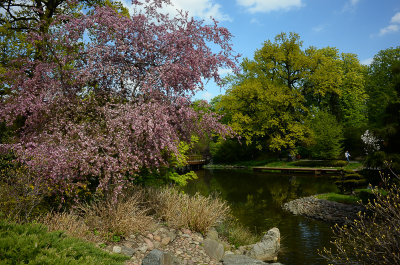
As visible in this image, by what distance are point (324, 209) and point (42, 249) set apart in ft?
45.4

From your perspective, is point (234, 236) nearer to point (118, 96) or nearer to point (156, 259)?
point (156, 259)

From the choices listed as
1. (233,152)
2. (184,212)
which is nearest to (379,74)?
(233,152)

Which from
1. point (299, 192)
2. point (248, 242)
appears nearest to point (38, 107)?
point (248, 242)

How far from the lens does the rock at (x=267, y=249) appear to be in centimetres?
891

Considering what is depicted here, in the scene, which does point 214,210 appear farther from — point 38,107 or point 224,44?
point 38,107

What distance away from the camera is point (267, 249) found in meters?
9.09

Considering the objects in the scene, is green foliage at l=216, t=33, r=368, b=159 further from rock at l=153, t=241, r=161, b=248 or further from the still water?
rock at l=153, t=241, r=161, b=248

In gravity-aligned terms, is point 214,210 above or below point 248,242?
above

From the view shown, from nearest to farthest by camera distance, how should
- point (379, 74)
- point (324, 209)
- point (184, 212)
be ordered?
1. point (184, 212)
2. point (324, 209)
3. point (379, 74)

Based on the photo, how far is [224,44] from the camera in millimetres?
9602

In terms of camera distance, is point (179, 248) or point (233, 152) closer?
point (179, 248)

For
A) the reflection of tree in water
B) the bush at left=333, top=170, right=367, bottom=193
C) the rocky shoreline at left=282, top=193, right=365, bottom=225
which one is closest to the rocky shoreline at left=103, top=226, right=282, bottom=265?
the reflection of tree in water

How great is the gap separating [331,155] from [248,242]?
91.6 ft

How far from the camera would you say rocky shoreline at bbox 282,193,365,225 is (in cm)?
1367
